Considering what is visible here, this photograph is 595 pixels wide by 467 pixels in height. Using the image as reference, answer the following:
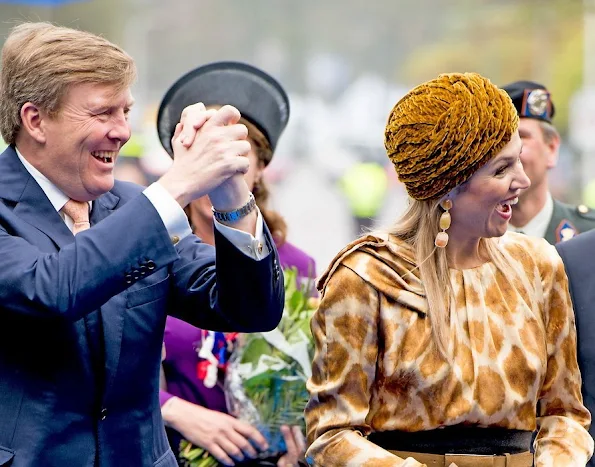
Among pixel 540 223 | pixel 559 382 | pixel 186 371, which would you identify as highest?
pixel 559 382

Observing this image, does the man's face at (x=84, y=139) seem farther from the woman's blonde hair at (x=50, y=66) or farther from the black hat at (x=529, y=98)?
the black hat at (x=529, y=98)

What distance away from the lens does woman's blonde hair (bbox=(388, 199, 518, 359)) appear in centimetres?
291

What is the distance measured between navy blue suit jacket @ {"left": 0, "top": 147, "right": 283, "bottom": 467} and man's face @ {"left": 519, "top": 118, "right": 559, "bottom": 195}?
2.67 metres

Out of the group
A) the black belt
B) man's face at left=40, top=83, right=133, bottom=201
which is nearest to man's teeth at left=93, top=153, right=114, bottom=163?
man's face at left=40, top=83, right=133, bottom=201

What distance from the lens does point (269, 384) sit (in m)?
3.81

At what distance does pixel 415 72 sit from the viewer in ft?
49.6

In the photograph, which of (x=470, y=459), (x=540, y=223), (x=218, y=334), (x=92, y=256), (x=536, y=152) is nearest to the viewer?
(x=92, y=256)

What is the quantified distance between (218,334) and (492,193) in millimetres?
1268

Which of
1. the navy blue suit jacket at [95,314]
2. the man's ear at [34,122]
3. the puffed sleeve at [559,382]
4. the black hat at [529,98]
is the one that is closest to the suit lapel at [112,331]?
the navy blue suit jacket at [95,314]

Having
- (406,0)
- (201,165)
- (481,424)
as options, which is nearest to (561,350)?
(481,424)

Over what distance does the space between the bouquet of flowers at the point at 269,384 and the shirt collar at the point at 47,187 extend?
128 cm

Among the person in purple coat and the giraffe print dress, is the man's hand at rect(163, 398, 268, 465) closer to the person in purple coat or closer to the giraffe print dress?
the person in purple coat

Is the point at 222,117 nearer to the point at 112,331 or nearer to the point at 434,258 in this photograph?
the point at 112,331

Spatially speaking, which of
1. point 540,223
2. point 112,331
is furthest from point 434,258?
point 540,223
